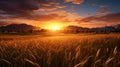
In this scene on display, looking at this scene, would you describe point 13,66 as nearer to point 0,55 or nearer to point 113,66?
point 0,55

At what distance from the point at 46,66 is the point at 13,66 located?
357mm

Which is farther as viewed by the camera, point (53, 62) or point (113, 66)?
point (53, 62)

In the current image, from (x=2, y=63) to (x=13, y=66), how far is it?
0.19 m

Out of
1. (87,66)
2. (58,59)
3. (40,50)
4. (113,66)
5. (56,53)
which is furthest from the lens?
(40,50)

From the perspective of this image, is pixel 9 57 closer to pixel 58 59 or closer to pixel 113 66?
pixel 58 59

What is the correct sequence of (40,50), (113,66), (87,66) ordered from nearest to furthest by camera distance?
(113,66) → (87,66) → (40,50)

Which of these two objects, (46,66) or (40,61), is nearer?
(46,66)

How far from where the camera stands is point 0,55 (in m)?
2.11

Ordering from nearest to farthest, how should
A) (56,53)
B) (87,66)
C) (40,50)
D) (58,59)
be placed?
1. (87,66)
2. (58,59)
3. (56,53)
4. (40,50)

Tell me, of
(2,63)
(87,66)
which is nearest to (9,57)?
(2,63)

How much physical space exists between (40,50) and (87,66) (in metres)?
0.81

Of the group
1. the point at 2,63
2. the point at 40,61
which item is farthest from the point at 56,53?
the point at 2,63

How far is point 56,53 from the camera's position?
2043 mm

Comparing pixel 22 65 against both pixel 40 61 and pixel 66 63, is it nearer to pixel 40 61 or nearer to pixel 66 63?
pixel 40 61
